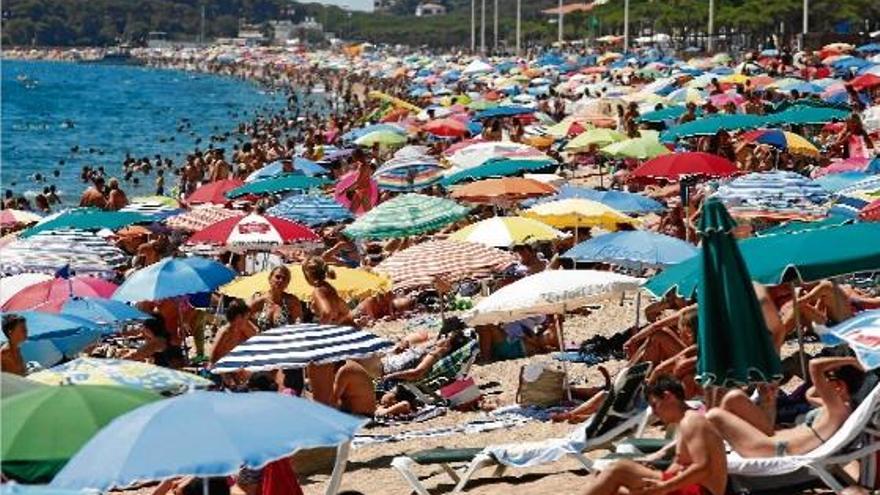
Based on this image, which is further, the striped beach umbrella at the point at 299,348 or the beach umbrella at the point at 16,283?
the beach umbrella at the point at 16,283

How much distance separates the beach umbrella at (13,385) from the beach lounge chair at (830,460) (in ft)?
9.95

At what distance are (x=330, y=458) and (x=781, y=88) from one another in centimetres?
2061

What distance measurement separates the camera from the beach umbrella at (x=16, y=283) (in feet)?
38.4

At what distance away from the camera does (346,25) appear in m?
198

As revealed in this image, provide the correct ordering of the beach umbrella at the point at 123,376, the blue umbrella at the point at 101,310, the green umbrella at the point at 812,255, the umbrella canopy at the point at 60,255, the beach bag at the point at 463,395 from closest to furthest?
the beach umbrella at the point at 123,376
the green umbrella at the point at 812,255
the beach bag at the point at 463,395
the blue umbrella at the point at 101,310
the umbrella canopy at the point at 60,255

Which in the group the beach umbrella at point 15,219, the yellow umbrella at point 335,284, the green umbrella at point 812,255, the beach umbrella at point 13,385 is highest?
the green umbrella at point 812,255

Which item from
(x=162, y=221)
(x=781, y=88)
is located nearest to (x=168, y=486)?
(x=162, y=221)

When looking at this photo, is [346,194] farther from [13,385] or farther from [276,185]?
[13,385]

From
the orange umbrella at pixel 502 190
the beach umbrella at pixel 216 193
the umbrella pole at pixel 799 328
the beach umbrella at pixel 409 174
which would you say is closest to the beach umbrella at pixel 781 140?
the beach umbrella at pixel 409 174

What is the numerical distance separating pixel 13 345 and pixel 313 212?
7.19 meters

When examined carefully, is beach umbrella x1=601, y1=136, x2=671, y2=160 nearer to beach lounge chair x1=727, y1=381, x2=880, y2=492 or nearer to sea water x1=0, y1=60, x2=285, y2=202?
sea water x1=0, y1=60, x2=285, y2=202

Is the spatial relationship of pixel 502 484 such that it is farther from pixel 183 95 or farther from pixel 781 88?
pixel 183 95

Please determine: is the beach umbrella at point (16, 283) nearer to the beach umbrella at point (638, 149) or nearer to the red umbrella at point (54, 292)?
the red umbrella at point (54, 292)

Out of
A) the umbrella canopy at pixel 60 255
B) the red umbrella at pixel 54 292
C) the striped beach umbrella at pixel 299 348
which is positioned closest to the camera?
the striped beach umbrella at pixel 299 348
